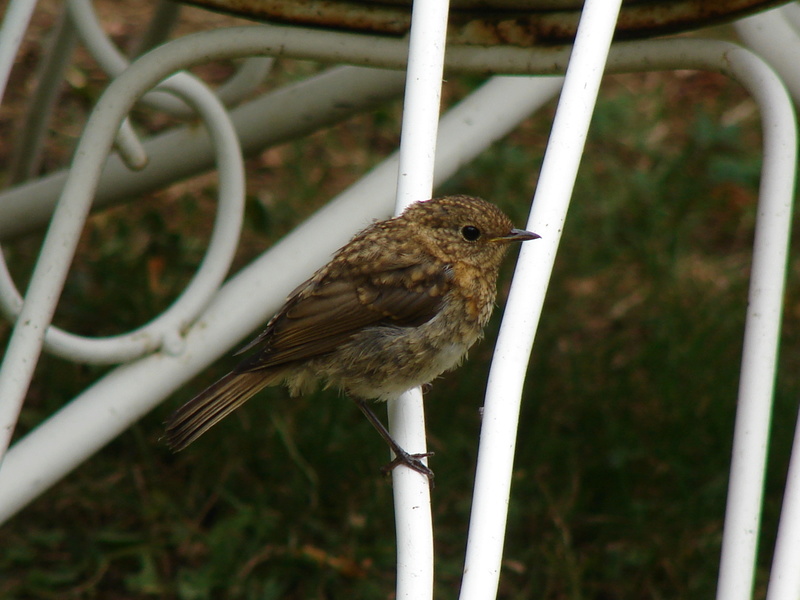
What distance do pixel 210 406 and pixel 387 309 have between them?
19.9 inches

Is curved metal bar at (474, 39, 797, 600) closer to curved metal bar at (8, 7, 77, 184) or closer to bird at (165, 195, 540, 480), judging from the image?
bird at (165, 195, 540, 480)

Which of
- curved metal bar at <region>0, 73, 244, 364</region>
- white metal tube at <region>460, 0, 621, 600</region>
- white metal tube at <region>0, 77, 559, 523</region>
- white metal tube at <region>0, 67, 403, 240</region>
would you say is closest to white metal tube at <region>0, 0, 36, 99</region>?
curved metal bar at <region>0, 73, 244, 364</region>

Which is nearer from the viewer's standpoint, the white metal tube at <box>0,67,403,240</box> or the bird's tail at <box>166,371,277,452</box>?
the bird's tail at <box>166,371,277,452</box>

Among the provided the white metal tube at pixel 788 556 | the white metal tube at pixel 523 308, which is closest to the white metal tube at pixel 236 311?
the white metal tube at pixel 523 308

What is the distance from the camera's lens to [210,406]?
246cm

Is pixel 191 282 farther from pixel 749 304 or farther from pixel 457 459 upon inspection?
pixel 457 459

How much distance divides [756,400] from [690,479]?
76.5 inches

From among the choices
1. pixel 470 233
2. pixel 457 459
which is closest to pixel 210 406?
pixel 470 233

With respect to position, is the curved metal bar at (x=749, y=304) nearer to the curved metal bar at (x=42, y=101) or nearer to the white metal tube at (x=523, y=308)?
the white metal tube at (x=523, y=308)

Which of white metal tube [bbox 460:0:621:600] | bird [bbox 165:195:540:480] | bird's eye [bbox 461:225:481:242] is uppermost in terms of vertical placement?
bird's eye [bbox 461:225:481:242]

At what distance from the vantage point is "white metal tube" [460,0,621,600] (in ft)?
4.69

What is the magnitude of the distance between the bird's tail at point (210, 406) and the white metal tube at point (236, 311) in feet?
0.28

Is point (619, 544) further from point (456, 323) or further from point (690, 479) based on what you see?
point (456, 323)

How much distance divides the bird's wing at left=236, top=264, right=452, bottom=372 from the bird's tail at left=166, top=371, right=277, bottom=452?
98mm
